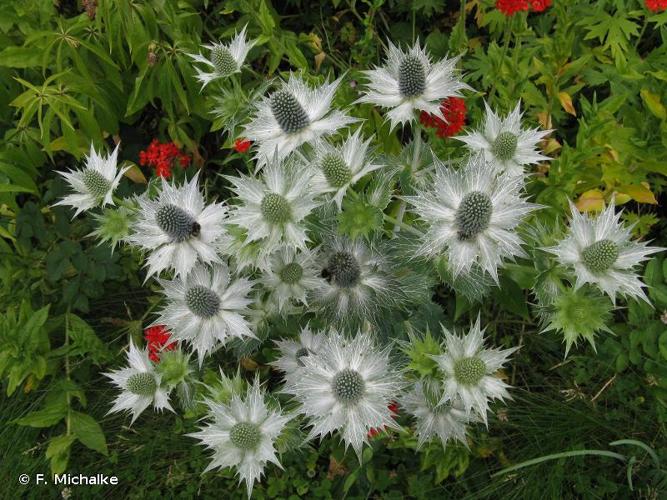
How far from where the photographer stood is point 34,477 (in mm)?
2285

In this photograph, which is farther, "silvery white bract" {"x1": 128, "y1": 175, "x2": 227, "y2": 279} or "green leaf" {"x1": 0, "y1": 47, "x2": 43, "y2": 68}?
"green leaf" {"x1": 0, "y1": 47, "x2": 43, "y2": 68}

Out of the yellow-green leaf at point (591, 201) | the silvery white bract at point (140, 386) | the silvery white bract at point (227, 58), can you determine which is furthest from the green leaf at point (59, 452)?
the yellow-green leaf at point (591, 201)

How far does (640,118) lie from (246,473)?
67.6 inches

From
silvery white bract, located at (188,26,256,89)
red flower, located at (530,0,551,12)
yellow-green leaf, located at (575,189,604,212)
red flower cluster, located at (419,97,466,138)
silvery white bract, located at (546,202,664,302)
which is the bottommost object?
silvery white bract, located at (546,202,664,302)

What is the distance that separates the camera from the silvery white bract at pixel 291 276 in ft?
4.94

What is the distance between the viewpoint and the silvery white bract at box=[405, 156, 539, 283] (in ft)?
4.04

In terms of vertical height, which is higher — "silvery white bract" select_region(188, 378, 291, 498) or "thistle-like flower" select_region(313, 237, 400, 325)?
"thistle-like flower" select_region(313, 237, 400, 325)

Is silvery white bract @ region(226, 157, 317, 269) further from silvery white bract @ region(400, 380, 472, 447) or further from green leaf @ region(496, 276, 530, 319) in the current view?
green leaf @ region(496, 276, 530, 319)

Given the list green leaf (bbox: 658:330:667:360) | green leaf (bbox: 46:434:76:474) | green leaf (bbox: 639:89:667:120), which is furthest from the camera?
green leaf (bbox: 46:434:76:474)

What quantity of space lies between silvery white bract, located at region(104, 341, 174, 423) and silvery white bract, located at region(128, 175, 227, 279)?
0.32 metres

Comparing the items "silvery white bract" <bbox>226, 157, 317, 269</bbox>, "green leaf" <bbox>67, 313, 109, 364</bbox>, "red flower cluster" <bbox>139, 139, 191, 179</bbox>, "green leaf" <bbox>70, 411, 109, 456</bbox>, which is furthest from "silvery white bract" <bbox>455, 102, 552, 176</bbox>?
"green leaf" <bbox>70, 411, 109, 456</bbox>

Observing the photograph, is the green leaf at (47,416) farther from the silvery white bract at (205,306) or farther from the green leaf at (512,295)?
the green leaf at (512,295)

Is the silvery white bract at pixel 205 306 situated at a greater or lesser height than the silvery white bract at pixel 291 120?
lesser

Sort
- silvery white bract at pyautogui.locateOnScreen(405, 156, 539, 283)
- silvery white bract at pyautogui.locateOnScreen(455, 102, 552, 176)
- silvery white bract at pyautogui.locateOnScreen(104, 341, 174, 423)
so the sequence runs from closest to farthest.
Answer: silvery white bract at pyautogui.locateOnScreen(405, 156, 539, 283) < silvery white bract at pyautogui.locateOnScreen(455, 102, 552, 176) < silvery white bract at pyautogui.locateOnScreen(104, 341, 174, 423)
